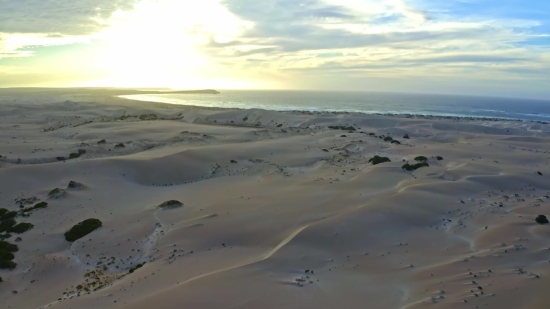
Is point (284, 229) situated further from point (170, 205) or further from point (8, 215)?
point (8, 215)

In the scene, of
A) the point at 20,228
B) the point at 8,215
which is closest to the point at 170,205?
the point at 20,228

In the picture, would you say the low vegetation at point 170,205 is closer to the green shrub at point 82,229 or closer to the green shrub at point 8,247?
the green shrub at point 82,229

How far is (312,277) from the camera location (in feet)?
37.7

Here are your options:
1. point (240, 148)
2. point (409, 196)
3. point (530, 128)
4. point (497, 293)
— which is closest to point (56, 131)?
point (240, 148)

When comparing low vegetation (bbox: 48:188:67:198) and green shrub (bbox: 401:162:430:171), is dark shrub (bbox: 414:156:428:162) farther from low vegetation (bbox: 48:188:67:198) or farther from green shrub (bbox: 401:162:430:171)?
low vegetation (bbox: 48:188:67:198)

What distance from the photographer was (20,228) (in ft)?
56.4

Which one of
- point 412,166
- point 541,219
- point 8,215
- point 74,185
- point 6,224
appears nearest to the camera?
point 541,219

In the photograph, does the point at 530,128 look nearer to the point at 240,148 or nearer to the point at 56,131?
the point at 240,148

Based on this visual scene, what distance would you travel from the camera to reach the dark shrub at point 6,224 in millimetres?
17312

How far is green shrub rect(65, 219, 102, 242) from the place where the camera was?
1628 centimetres

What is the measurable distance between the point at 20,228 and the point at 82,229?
9.80 ft

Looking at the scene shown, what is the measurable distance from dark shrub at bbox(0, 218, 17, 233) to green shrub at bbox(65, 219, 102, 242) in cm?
316

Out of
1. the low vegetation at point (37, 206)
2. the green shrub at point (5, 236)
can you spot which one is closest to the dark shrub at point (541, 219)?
the green shrub at point (5, 236)

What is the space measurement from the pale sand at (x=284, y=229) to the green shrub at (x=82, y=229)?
0.42m
